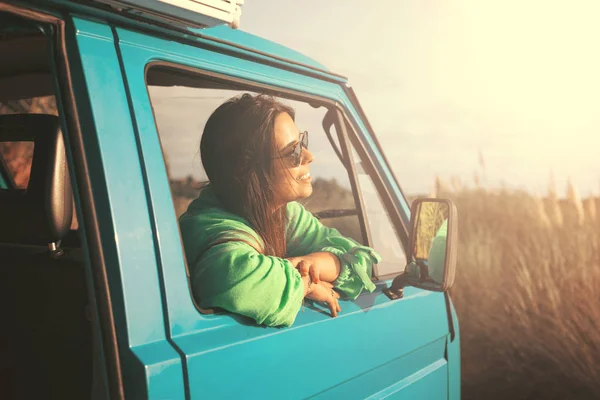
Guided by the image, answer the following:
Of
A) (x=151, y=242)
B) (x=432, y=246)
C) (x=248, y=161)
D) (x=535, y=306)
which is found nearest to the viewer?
(x=151, y=242)

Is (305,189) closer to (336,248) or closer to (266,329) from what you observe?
(336,248)

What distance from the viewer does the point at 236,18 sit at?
1481mm

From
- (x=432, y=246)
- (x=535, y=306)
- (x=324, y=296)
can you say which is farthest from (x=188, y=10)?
(x=535, y=306)

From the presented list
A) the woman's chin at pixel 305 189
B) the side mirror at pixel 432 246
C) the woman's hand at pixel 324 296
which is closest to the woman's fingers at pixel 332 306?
the woman's hand at pixel 324 296

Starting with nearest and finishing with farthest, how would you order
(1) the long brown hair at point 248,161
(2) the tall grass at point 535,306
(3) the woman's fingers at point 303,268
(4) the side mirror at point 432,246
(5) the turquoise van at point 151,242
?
(5) the turquoise van at point 151,242
(3) the woman's fingers at point 303,268
(4) the side mirror at point 432,246
(1) the long brown hair at point 248,161
(2) the tall grass at point 535,306

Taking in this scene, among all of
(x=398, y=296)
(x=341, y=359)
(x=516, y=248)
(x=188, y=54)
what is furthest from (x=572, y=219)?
(x=188, y=54)

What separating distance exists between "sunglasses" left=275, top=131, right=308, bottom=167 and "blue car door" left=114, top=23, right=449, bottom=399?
0.14 metres

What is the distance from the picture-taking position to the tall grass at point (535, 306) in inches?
181

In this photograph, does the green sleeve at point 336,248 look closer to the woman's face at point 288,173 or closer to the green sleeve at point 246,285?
the woman's face at point 288,173

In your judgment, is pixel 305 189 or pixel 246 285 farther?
pixel 305 189

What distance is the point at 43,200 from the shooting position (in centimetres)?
153

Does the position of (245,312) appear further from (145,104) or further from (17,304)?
(17,304)

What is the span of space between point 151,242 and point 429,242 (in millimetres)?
915

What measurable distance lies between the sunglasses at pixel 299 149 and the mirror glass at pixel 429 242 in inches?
15.7
